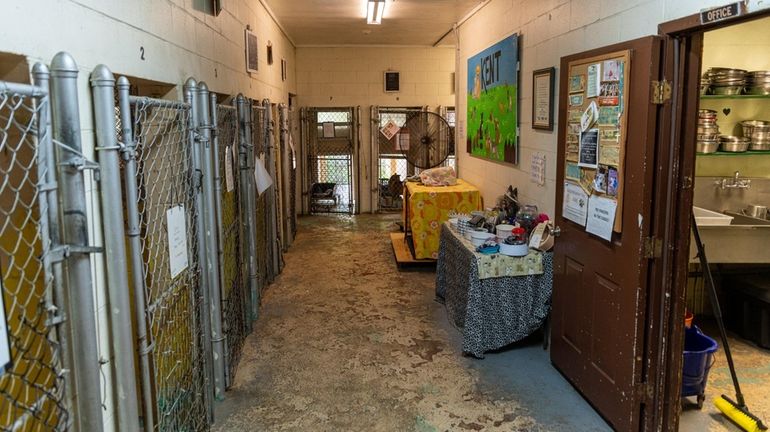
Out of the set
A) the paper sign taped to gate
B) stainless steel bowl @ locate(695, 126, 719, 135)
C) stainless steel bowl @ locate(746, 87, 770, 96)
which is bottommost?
stainless steel bowl @ locate(695, 126, 719, 135)

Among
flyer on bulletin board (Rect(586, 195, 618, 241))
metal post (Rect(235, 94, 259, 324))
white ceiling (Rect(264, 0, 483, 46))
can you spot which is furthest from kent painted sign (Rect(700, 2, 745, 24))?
white ceiling (Rect(264, 0, 483, 46))

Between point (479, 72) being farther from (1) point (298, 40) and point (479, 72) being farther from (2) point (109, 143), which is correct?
(2) point (109, 143)

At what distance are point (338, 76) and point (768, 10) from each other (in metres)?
7.72

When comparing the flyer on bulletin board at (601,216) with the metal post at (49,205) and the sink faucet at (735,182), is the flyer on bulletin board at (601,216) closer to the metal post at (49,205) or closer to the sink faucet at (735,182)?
the sink faucet at (735,182)

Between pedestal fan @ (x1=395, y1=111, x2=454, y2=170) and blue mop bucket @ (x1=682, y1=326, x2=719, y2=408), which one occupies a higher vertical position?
pedestal fan @ (x1=395, y1=111, x2=454, y2=170)

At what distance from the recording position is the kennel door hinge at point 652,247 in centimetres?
255

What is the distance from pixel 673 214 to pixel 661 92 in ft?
1.80

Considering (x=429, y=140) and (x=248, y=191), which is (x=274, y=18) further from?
(x=248, y=191)

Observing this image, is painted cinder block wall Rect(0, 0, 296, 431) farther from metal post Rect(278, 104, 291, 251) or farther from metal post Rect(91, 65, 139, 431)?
metal post Rect(278, 104, 291, 251)

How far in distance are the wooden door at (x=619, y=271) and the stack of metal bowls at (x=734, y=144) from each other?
1491mm

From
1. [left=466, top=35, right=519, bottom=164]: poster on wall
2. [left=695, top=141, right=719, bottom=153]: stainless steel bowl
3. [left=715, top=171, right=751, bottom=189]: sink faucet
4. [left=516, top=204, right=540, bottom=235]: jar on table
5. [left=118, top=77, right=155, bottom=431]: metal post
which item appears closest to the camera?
[left=118, top=77, right=155, bottom=431]: metal post

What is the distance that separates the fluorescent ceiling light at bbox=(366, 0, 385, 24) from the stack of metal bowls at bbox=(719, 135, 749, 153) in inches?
128

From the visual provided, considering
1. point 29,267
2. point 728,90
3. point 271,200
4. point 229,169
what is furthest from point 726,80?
point 29,267

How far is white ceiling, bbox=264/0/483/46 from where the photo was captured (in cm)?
577
